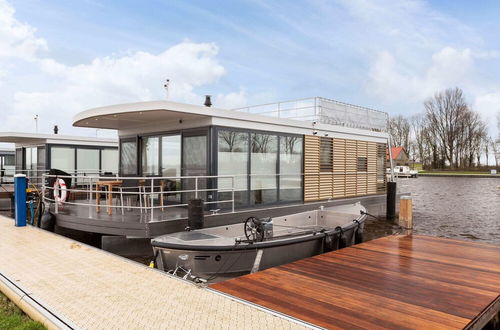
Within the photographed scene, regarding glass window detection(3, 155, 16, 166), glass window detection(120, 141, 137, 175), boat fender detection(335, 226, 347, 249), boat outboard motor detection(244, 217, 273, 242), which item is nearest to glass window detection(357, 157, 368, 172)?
boat fender detection(335, 226, 347, 249)

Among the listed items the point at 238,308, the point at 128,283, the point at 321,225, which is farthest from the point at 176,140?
the point at 238,308

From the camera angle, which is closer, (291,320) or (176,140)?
(291,320)

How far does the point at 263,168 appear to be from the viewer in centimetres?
1053

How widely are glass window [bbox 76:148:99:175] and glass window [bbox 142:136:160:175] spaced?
24.5 feet

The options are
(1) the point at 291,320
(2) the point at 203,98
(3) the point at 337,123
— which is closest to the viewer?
(1) the point at 291,320

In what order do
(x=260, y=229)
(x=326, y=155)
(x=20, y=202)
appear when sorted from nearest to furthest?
(x=260, y=229) < (x=20, y=202) < (x=326, y=155)

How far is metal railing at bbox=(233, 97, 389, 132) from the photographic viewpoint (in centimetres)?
1332

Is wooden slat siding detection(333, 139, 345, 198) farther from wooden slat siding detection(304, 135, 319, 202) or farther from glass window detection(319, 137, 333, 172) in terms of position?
wooden slat siding detection(304, 135, 319, 202)

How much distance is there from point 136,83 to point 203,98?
98.5 inches

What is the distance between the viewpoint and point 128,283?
4.68 m

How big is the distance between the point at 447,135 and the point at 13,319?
202 feet

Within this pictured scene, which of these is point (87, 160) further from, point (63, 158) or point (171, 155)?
point (171, 155)

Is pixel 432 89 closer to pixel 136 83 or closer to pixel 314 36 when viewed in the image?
pixel 314 36

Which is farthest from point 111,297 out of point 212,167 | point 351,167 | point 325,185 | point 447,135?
point 447,135
